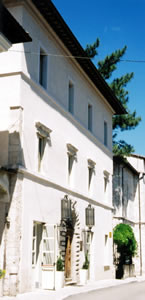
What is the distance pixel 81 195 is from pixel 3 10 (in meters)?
10.7

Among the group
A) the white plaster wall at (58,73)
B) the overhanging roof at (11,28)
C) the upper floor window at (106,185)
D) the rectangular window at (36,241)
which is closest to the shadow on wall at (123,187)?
the upper floor window at (106,185)

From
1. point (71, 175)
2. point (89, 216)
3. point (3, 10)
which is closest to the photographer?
point (3, 10)

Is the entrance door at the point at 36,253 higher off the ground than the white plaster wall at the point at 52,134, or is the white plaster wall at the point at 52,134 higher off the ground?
the white plaster wall at the point at 52,134

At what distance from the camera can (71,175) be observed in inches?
832

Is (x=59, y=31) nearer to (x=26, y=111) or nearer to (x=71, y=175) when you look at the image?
(x=26, y=111)

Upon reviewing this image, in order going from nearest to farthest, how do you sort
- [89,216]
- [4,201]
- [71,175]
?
[4,201] < [71,175] < [89,216]

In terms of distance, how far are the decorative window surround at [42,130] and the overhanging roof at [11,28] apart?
360cm

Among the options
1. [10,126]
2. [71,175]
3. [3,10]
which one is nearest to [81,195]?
[71,175]

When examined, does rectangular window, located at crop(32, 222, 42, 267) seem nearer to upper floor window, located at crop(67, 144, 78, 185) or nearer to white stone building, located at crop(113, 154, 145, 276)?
upper floor window, located at crop(67, 144, 78, 185)

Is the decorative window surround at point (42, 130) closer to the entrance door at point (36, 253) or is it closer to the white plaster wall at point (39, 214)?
the white plaster wall at point (39, 214)

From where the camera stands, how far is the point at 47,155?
1806 centimetres

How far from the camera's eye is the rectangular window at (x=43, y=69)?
60.4 feet

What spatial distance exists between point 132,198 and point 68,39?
805 inches

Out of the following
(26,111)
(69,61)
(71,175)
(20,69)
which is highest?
(69,61)
